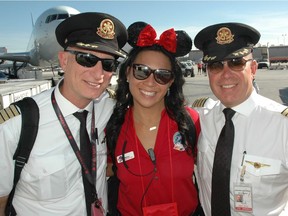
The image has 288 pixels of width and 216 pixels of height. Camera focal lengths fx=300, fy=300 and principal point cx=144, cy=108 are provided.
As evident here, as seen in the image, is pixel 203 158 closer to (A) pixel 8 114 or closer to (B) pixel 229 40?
(B) pixel 229 40

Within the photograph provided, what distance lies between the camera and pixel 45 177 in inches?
93.0

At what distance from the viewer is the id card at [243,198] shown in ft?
7.45

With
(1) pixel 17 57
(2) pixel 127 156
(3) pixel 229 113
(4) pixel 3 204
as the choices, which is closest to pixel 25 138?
(4) pixel 3 204

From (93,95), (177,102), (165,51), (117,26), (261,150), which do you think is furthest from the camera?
(177,102)

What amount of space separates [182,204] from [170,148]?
53 cm

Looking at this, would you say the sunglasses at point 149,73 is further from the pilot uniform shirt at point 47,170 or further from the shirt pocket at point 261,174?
the shirt pocket at point 261,174

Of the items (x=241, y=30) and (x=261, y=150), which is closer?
(x=261, y=150)

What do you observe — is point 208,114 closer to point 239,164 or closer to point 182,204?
point 239,164

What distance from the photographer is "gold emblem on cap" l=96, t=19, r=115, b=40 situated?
2.54 meters

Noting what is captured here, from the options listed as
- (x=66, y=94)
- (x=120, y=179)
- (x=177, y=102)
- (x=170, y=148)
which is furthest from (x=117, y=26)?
(x=120, y=179)

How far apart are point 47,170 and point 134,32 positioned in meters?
1.60

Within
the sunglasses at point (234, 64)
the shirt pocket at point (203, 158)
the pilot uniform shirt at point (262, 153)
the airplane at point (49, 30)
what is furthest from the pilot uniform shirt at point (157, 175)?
the airplane at point (49, 30)

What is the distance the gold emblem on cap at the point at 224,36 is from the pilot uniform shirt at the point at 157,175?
37.4 inches

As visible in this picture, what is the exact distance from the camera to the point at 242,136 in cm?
239
